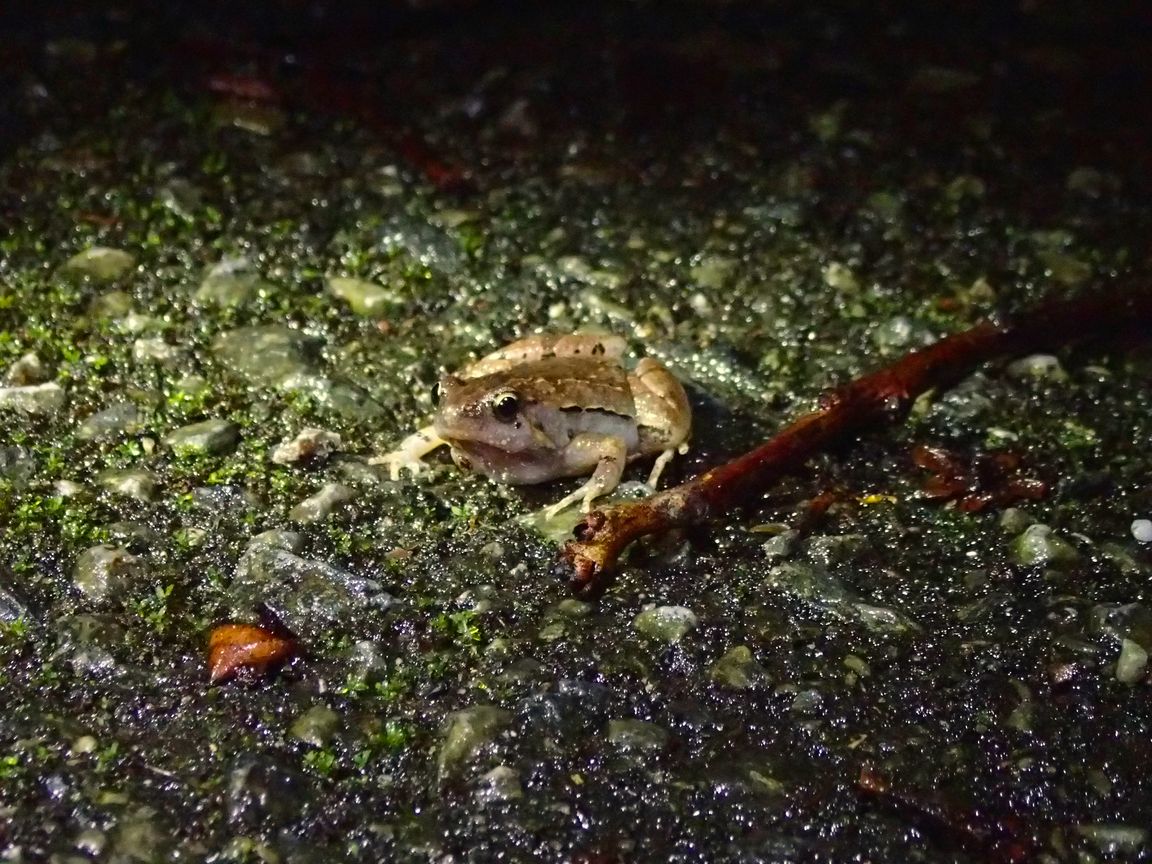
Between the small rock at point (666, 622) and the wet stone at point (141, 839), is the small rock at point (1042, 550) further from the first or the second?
the wet stone at point (141, 839)

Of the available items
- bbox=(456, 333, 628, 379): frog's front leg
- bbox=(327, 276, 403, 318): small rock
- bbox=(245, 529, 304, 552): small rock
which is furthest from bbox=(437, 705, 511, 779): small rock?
bbox=(327, 276, 403, 318): small rock

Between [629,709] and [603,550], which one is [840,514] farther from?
[629,709]

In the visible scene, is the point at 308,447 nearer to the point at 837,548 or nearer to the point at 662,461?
the point at 662,461

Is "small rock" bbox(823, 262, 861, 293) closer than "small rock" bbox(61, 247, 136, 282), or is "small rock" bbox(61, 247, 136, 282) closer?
"small rock" bbox(61, 247, 136, 282)

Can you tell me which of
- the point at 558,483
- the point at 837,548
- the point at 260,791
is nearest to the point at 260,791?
the point at 260,791

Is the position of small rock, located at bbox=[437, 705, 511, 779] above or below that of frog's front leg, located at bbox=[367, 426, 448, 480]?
below

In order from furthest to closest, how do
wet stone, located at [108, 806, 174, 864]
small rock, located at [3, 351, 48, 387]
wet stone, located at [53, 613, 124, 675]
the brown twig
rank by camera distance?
small rock, located at [3, 351, 48, 387] < the brown twig < wet stone, located at [53, 613, 124, 675] < wet stone, located at [108, 806, 174, 864]

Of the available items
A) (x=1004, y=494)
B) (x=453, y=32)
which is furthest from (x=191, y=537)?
(x=453, y=32)

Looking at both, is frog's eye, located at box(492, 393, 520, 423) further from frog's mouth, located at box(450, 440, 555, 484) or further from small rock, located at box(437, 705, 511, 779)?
small rock, located at box(437, 705, 511, 779)
